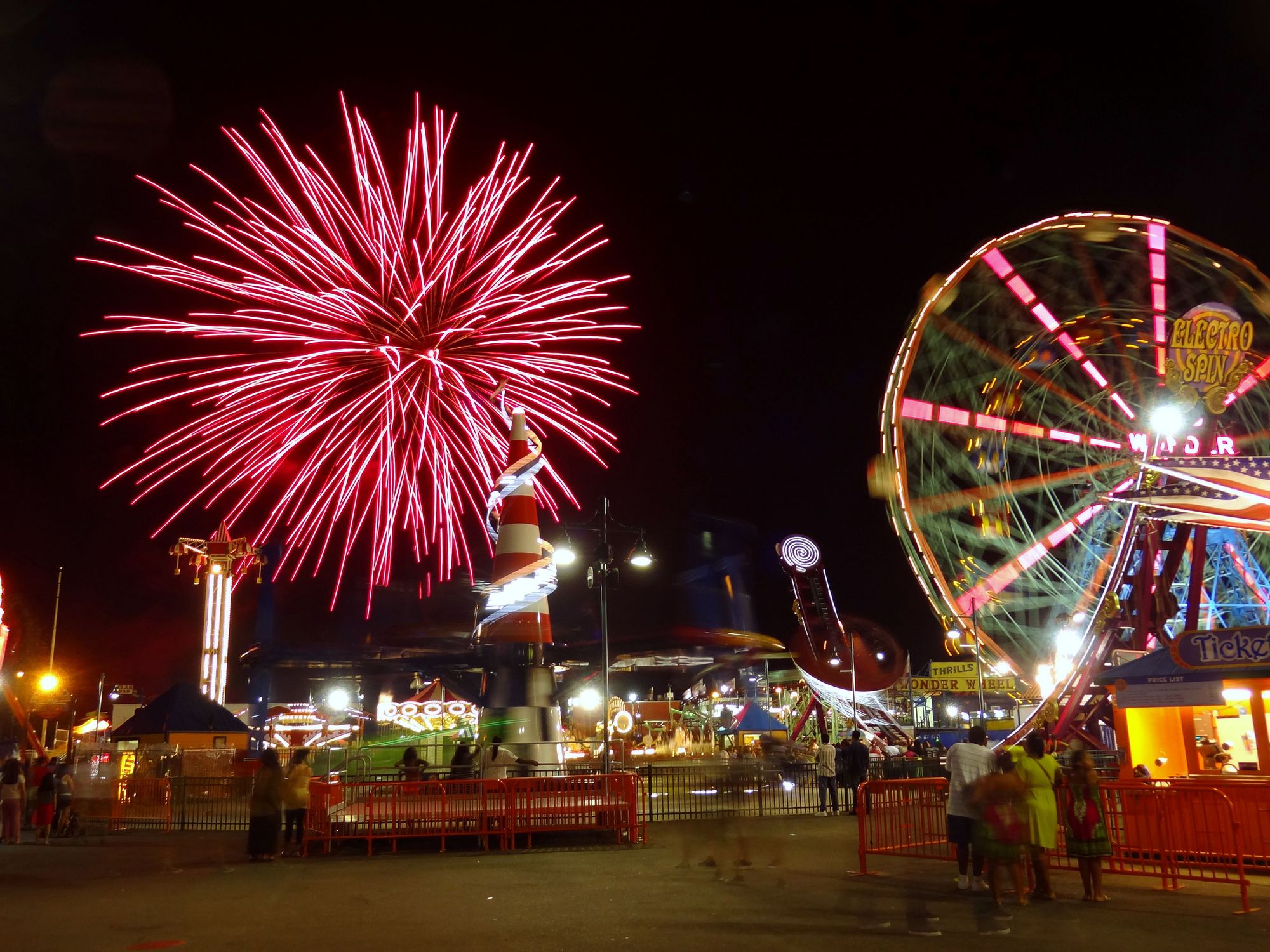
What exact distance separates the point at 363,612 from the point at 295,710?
7.61 meters

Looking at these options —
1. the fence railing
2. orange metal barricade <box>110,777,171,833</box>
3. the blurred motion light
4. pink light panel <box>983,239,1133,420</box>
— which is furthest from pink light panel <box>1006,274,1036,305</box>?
orange metal barricade <box>110,777,171,833</box>

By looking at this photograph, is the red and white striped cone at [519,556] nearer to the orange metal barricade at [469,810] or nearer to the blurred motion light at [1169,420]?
the orange metal barricade at [469,810]

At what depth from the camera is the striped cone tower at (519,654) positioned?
69.1 feet

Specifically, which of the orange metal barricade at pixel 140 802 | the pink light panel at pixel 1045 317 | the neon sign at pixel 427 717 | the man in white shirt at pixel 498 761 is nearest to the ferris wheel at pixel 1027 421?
the pink light panel at pixel 1045 317

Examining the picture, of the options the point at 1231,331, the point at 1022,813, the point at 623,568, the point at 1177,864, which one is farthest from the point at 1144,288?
the point at 623,568

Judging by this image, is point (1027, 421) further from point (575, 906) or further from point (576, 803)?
point (575, 906)

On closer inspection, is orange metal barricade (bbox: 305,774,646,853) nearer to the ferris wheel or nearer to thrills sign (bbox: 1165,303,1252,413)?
the ferris wheel

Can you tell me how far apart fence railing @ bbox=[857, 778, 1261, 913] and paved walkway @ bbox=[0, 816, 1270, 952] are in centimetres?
34

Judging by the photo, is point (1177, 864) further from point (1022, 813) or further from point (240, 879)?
point (240, 879)

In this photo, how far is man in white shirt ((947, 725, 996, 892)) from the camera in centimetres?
1143

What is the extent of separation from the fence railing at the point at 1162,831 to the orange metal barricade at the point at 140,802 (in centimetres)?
1566

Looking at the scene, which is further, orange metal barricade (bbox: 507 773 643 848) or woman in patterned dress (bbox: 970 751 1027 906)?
orange metal barricade (bbox: 507 773 643 848)

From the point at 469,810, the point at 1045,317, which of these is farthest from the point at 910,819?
the point at 1045,317

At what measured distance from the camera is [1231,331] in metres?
22.6
